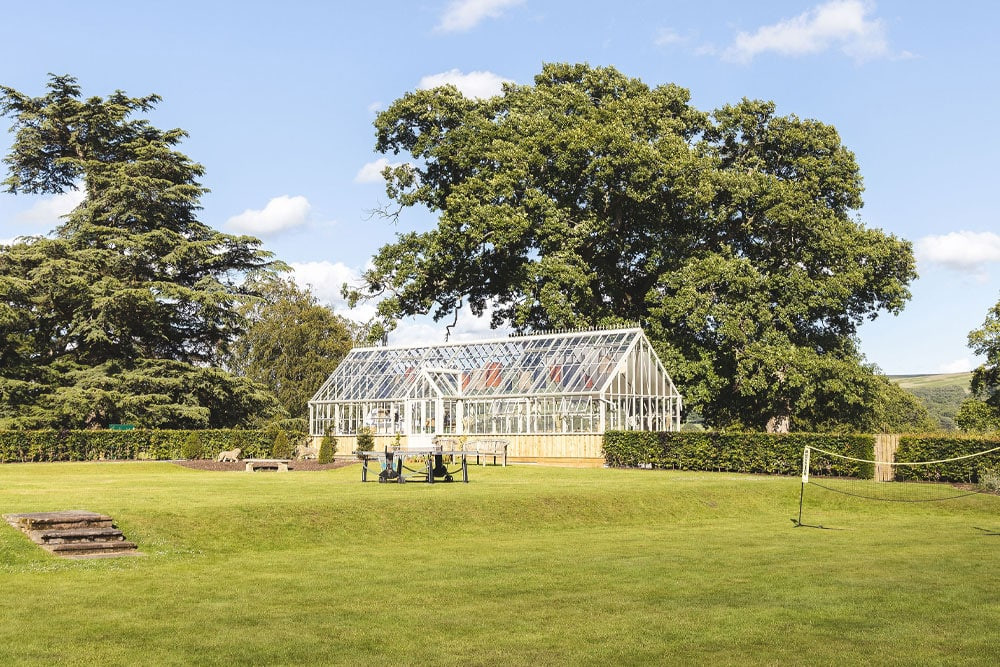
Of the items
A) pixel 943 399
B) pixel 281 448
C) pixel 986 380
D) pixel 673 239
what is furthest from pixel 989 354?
pixel 943 399

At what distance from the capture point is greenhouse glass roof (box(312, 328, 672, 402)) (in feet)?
148

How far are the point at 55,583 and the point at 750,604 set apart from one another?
8808 mm

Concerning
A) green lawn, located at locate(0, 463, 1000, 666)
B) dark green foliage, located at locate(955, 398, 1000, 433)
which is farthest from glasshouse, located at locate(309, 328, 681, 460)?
green lawn, located at locate(0, 463, 1000, 666)

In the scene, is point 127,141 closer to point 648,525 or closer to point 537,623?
point 648,525

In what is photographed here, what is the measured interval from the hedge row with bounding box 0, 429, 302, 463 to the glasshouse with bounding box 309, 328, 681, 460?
5254mm

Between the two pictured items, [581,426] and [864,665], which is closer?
[864,665]

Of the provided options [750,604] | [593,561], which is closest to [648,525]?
[593,561]

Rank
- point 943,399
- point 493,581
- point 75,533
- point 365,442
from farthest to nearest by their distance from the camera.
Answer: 1. point 943,399
2. point 365,442
3. point 75,533
4. point 493,581

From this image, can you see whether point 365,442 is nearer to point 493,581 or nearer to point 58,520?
point 58,520

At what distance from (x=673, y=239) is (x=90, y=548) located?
128 feet

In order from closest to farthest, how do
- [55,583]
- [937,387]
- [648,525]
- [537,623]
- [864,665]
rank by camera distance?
[864,665] < [537,623] < [55,583] < [648,525] < [937,387]

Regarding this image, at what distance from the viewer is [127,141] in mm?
55031

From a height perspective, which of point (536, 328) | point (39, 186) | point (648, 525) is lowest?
point (648, 525)

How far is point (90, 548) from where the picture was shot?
16.1m
